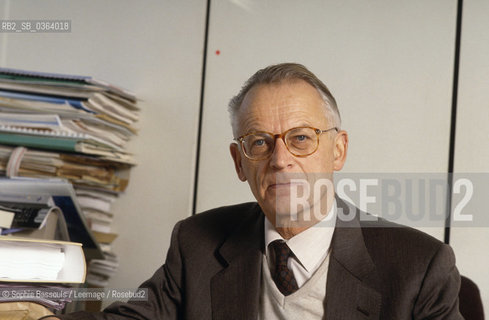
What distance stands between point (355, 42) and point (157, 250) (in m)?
1.20

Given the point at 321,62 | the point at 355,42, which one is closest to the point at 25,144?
the point at 321,62

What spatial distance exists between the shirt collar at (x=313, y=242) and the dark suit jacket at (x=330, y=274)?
0.03 metres

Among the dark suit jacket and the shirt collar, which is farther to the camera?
the shirt collar

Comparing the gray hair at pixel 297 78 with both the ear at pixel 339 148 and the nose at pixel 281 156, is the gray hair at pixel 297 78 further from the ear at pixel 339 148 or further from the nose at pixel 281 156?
the nose at pixel 281 156

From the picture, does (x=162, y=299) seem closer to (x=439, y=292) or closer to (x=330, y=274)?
(x=330, y=274)

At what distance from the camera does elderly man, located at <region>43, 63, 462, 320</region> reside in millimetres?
1254

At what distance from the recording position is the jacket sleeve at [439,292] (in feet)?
3.89

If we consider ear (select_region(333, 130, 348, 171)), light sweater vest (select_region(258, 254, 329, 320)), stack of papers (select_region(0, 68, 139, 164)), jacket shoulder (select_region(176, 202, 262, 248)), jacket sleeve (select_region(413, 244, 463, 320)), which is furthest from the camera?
stack of papers (select_region(0, 68, 139, 164))

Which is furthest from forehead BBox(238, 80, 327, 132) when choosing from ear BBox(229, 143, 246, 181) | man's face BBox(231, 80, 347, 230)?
ear BBox(229, 143, 246, 181)

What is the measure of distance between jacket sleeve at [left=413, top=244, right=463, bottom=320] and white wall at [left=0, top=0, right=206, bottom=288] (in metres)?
1.18

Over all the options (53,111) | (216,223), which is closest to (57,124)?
(53,111)

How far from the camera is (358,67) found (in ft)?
6.63

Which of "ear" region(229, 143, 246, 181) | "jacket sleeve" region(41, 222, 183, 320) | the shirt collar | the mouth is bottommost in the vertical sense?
"jacket sleeve" region(41, 222, 183, 320)

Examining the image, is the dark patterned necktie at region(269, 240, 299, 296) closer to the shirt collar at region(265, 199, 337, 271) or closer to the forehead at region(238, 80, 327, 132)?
the shirt collar at region(265, 199, 337, 271)
